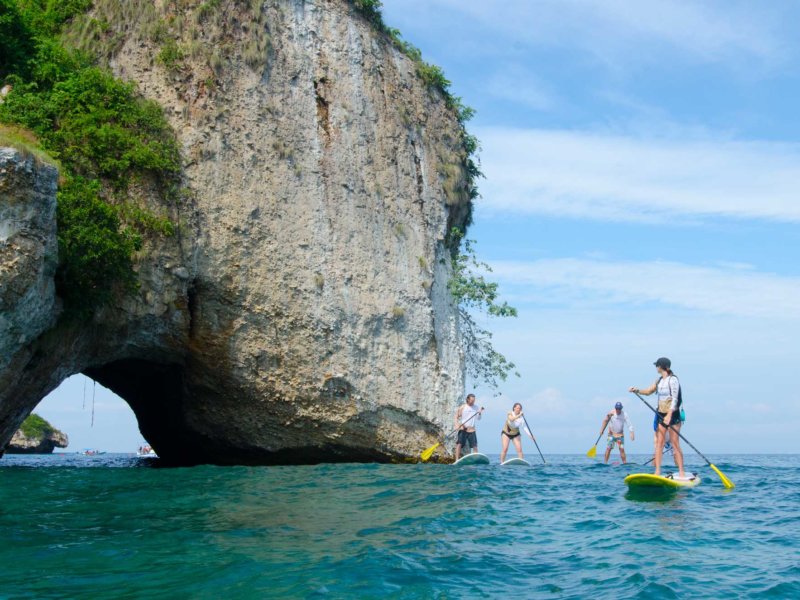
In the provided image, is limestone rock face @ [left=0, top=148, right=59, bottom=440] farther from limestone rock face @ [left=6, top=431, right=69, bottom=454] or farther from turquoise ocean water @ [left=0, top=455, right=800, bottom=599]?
limestone rock face @ [left=6, top=431, right=69, bottom=454]

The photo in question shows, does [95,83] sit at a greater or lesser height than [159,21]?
lesser

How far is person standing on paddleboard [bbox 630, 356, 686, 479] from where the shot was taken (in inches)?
504

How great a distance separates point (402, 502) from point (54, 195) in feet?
24.6

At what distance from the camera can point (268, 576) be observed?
727 cm

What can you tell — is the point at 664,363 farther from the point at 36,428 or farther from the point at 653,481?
the point at 36,428

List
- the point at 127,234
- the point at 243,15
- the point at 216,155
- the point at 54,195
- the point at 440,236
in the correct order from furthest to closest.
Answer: the point at 440,236 → the point at 243,15 → the point at 216,155 → the point at 127,234 → the point at 54,195

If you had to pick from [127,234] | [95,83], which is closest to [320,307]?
[127,234]

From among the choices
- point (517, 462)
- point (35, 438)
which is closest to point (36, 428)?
point (35, 438)

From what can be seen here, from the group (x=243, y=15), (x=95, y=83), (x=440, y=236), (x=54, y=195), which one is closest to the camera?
(x=54, y=195)

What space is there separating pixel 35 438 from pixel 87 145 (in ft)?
103

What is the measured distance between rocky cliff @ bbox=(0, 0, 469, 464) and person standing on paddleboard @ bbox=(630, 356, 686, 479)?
27.7 ft

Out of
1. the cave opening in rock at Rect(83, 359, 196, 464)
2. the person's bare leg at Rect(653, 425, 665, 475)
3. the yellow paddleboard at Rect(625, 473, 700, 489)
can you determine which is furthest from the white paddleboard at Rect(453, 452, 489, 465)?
the person's bare leg at Rect(653, 425, 665, 475)

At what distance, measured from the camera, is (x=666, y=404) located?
42.2 ft

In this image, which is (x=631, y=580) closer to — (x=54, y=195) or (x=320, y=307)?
(x=54, y=195)
